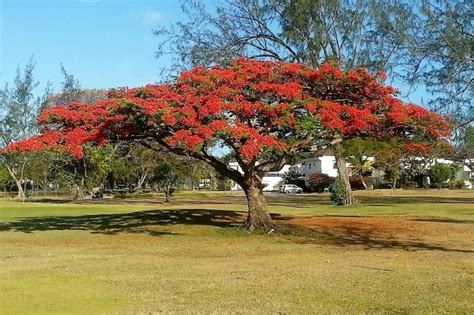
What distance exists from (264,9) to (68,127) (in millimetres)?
15956

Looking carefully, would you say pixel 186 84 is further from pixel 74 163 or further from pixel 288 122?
pixel 74 163

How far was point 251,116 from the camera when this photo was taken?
19141mm

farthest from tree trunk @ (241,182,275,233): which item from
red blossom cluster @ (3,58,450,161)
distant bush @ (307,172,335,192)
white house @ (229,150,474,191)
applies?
white house @ (229,150,474,191)

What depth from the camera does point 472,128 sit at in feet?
72.1

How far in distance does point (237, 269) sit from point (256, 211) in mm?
9145

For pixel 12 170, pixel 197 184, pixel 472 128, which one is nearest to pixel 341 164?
pixel 472 128

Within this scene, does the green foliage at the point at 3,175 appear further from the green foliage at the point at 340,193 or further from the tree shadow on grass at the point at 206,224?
the tree shadow on grass at the point at 206,224

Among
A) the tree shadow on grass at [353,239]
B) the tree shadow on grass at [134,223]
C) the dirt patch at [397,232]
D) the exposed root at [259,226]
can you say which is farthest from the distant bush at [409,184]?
the exposed root at [259,226]

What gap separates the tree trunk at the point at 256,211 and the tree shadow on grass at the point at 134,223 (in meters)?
2.71

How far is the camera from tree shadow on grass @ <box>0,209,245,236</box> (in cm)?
2426

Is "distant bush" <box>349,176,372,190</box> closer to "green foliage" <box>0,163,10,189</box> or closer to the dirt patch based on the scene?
"green foliage" <box>0,163,10,189</box>

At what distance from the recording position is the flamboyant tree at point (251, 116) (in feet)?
59.9

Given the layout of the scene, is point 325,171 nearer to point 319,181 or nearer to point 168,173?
point 319,181

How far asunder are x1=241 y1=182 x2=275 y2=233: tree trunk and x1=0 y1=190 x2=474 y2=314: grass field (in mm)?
541
